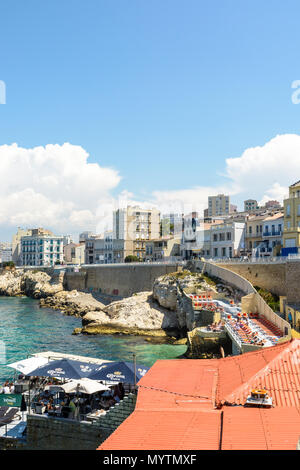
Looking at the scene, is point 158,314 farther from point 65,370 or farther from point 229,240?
point 65,370

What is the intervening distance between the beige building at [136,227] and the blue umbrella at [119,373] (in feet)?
279

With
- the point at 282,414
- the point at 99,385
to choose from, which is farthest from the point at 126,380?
the point at 282,414

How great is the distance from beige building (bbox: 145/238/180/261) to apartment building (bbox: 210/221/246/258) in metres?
16.6

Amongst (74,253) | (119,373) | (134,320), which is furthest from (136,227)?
(119,373)

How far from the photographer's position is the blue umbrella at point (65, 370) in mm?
19281

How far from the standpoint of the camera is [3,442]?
16.3 metres

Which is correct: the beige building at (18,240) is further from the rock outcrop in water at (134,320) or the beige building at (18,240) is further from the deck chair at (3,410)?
the deck chair at (3,410)

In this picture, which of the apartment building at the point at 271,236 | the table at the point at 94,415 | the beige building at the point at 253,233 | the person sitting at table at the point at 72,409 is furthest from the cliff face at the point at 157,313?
the table at the point at 94,415

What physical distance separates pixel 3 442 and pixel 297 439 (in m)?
11.9

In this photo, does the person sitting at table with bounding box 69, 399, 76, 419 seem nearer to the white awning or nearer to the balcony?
the white awning

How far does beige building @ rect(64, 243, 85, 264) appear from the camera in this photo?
464ft

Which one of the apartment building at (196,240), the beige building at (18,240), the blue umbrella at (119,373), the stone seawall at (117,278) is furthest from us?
the beige building at (18,240)

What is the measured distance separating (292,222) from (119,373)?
142 ft

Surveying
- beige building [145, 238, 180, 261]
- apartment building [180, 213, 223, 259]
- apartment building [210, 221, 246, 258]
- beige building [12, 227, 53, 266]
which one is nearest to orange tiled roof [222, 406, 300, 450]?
apartment building [210, 221, 246, 258]
